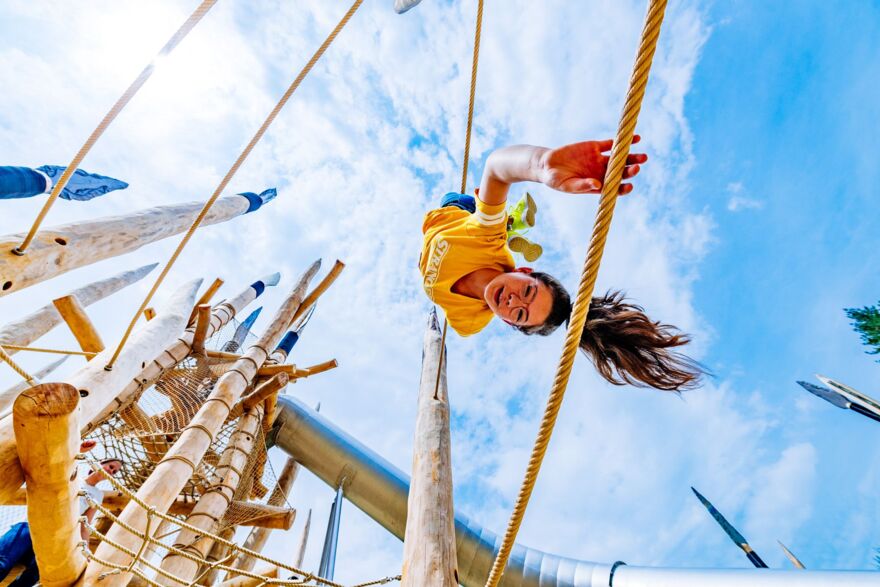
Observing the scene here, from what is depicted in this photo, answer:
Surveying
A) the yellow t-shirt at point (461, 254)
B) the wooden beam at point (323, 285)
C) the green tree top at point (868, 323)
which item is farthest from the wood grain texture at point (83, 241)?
the green tree top at point (868, 323)

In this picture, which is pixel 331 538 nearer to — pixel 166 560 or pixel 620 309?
pixel 166 560

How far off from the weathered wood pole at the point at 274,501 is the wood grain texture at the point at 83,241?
171 inches

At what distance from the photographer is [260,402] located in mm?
5938

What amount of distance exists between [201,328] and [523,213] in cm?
503

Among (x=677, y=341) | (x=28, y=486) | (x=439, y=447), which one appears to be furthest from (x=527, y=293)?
(x=28, y=486)

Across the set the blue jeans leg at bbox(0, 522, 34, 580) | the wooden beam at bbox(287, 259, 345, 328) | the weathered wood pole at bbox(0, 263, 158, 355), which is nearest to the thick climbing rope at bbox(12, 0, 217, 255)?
the blue jeans leg at bbox(0, 522, 34, 580)

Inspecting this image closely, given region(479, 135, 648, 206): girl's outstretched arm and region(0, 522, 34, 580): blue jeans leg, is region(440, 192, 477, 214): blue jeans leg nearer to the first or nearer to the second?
region(479, 135, 648, 206): girl's outstretched arm

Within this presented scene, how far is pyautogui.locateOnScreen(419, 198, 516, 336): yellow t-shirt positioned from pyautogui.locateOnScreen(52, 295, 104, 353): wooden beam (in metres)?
3.24

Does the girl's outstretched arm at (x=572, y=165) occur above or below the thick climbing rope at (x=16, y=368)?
above

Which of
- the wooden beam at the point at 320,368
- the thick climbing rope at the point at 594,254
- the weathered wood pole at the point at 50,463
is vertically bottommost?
the weathered wood pole at the point at 50,463

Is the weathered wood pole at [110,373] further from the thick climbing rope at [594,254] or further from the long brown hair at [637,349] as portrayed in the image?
the long brown hair at [637,349]

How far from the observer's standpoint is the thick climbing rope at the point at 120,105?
5.96 ft

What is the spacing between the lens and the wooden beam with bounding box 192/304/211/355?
5801 millimetres

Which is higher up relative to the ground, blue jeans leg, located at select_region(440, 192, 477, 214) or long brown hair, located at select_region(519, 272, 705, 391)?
blue jeans leg, located at select_region(440, 192, 477, 214)
